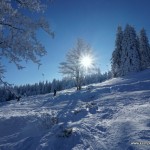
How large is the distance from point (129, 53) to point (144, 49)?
23.1 ft

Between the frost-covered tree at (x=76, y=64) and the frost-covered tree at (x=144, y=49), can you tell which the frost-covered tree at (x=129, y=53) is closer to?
the frost-covered tree at (x=144, y=49)

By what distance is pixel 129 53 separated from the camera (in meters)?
57.0

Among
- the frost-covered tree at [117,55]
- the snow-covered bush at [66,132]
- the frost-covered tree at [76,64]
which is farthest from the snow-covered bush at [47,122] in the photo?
the frost-covered tree at [117,55]

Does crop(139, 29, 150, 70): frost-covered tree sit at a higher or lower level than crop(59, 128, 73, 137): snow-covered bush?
higher

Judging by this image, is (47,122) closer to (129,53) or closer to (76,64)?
(76,64)

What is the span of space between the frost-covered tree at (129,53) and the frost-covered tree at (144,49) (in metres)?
3.08

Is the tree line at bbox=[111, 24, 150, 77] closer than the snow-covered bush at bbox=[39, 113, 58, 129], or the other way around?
the snow-covered bush at bbox=[39, 113, 58, 129]

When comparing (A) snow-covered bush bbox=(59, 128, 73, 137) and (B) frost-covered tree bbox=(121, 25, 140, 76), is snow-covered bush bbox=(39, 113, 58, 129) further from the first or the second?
(B) frost-covered tree bbox=(121, 25, 140, 76)

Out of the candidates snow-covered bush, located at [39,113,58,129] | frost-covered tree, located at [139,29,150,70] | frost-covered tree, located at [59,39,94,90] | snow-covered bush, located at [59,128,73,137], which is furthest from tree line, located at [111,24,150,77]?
snow-covered bush, located at [59,128,73,137]

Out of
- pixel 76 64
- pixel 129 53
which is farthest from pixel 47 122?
pixel 129 53

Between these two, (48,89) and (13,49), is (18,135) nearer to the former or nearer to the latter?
(13,49)

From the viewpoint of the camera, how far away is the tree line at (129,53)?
2215 inches

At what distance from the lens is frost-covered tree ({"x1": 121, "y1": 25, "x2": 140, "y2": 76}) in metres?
55.8

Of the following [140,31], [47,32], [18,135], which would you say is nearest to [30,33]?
[47,32]
